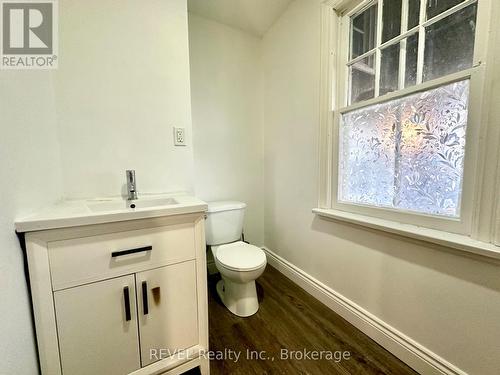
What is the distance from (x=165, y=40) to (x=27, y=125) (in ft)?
2.80

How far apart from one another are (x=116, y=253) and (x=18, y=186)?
0.41m

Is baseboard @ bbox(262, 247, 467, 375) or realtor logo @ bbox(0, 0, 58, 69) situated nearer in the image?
realtor logo @ bbox(0, 0, 58, 69)

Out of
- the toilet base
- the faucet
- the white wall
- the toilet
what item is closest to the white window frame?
the toilet

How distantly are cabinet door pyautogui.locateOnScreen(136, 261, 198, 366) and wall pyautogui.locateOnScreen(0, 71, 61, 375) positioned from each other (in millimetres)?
349

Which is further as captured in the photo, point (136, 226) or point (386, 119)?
point (386, 119)

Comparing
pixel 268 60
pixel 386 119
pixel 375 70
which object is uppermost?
pixel 268 60

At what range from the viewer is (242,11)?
1.74 m

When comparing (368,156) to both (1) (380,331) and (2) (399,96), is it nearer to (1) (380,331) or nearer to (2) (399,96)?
(2) (399,96)

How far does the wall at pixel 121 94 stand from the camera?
110 cm

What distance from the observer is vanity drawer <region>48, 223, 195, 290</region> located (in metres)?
0.77

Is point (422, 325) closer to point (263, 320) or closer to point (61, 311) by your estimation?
point (263, 320)

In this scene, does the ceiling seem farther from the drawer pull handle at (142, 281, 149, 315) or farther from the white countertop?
the drawer pull handle at (142, 281, 149, 315)

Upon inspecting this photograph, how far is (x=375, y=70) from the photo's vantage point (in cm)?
124

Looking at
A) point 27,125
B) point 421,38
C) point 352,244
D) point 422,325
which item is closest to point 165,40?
point 27,125
